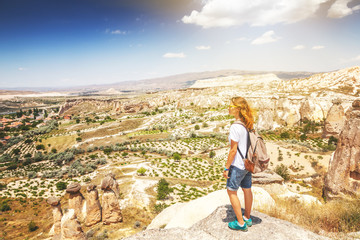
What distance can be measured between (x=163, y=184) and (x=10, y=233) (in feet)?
45.8

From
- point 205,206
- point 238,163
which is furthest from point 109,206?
point 238,163

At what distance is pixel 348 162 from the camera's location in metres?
11.7

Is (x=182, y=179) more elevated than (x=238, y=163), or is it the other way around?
(x=238, y=163)

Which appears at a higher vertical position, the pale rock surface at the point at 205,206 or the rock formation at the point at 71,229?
the pale rock surface at the point at 205,206

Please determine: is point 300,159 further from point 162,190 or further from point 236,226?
point 236,226

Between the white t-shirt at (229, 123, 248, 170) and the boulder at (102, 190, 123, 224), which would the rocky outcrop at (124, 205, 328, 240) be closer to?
the white t-shirt at (229, 123, 248, 170)

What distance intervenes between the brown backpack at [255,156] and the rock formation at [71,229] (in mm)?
11191

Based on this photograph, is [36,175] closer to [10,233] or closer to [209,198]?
[10,233]

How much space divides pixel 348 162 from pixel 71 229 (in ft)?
57.4

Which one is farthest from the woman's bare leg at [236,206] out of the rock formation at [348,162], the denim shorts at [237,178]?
the rock formation at [348,162]

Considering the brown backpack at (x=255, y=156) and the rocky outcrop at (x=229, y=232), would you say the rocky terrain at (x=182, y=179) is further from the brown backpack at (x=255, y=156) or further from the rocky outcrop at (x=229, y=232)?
the brown backpack at (x=255, y=156)

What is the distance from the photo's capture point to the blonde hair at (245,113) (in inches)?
→ 160

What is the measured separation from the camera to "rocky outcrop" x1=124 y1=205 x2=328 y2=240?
12.3 feet

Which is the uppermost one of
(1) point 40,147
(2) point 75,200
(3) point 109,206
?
(2) point 75,200
